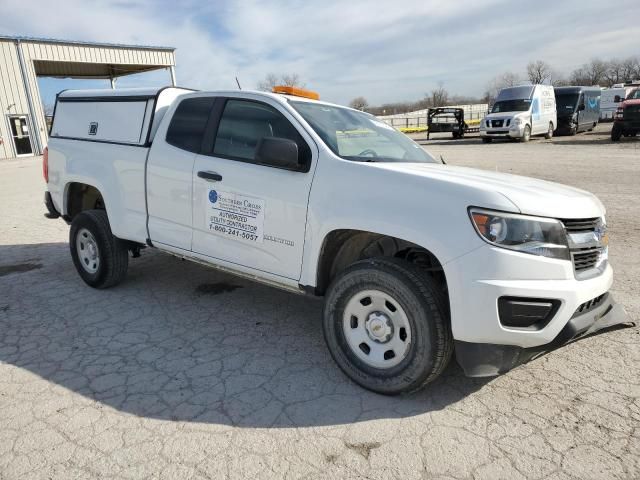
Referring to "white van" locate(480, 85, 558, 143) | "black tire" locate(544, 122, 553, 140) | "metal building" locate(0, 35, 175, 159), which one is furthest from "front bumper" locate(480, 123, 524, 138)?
"metal building" locate(0, 35, 175, 159)

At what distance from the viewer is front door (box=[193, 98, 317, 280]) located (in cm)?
324

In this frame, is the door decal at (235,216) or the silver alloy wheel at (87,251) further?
the silver alloy wheel at (87,251)

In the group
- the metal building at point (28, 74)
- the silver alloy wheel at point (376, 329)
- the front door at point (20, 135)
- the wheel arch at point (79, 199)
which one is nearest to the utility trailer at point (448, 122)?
the metal building at point (28, 74)

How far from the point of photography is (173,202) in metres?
3.97

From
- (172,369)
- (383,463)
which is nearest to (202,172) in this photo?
(172,369)

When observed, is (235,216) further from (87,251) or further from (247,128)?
(87,251)

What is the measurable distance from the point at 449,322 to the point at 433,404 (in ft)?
1.75

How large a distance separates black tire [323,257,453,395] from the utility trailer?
2782 centimetres

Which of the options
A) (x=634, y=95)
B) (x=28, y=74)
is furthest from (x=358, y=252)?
(x=28, y=74)

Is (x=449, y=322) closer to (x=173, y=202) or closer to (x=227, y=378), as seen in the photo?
(x=227, y=378)

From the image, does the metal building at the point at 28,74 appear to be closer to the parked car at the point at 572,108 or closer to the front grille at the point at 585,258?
the parked car at the point at 572,108

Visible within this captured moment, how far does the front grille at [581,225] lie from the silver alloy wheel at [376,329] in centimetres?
103

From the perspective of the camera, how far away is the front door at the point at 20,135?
24.5m

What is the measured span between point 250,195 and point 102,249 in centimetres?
206
